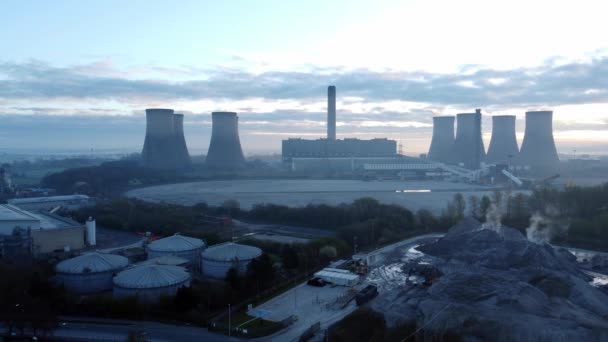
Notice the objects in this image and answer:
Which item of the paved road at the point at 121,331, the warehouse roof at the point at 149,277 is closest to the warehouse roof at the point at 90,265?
the warehouse roof at the point at 149,277

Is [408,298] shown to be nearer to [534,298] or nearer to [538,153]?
[534,298]

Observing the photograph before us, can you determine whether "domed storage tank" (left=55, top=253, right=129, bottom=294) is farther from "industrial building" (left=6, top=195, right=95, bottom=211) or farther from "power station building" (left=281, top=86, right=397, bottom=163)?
"power station building" (left=281, top=86, right=397, bottom=163)

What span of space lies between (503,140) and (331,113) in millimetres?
11385

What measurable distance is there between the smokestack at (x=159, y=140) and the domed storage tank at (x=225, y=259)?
1846 cm

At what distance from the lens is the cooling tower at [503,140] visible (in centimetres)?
2742

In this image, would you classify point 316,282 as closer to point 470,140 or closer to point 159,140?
point 159,140

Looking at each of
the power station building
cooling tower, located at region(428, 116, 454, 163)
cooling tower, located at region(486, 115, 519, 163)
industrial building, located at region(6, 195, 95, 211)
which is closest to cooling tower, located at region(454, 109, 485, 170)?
cooling tower, located at region(486, 115, 519, 163)

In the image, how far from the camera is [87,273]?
7.43 m

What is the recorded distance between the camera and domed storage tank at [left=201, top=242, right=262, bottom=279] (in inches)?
322

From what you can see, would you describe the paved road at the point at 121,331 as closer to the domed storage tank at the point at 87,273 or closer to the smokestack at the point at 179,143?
the domed storage tank at the point at 87,273

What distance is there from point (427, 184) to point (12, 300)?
22.4 m

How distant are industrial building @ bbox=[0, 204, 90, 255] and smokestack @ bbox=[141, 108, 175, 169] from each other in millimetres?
15109

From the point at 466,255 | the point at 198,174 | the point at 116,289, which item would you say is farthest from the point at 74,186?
the point at 466,255

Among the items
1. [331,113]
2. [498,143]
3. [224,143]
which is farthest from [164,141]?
[498,143]
